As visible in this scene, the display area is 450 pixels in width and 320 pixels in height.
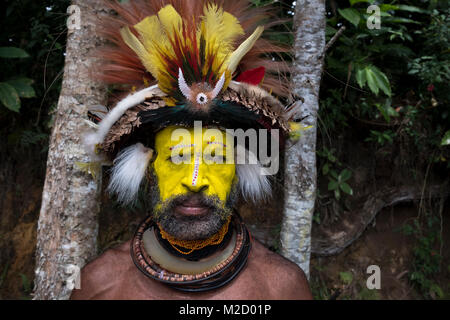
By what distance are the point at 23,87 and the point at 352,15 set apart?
288 centimetres

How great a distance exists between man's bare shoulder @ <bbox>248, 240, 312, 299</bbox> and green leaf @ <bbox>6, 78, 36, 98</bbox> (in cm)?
237

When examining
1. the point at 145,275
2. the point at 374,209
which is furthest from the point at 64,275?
the point at 374,209

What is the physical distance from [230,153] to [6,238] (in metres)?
2.95

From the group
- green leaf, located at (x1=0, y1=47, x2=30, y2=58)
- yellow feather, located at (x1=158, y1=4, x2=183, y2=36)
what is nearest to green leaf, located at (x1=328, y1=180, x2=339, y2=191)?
yellow feather, located at (x1=158, y1=4, x2=183, y2=36)

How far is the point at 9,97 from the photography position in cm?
253

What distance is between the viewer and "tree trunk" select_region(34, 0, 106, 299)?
199 cm

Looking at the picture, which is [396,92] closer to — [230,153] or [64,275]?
[230,153]

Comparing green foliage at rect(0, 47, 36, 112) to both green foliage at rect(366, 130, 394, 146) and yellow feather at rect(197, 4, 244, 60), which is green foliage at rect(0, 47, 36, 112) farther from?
green foliage at rect(366, 130, 394, 146)

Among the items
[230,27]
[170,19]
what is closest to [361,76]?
[230,27]

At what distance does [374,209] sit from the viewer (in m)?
3.36

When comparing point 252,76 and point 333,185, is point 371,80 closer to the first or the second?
point 333,185

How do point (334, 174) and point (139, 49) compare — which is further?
point (334, 174)
